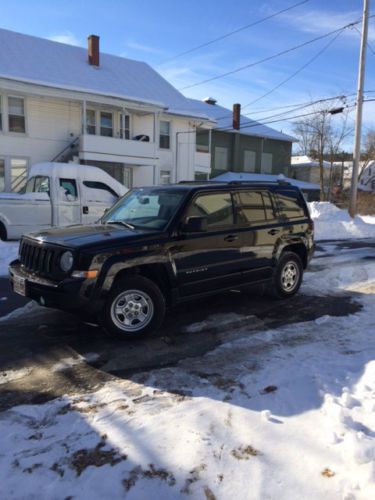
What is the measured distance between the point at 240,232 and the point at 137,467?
12.7ft

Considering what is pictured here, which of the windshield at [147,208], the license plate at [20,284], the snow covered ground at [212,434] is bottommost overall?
the snow covered ground at [212,434]

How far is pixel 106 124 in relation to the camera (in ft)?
75.4

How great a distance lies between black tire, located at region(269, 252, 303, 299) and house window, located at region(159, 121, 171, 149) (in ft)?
65.0

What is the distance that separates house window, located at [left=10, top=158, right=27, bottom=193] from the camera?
20.0m

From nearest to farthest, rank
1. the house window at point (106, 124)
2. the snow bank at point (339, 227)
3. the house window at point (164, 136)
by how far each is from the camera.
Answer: the snow bank at point (339, 227) → the house window at point (106, 124) → the house window at point (164, 136)

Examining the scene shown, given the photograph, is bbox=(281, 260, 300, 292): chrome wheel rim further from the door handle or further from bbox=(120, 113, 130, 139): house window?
bbox=(120, 113, 130, 139): house window

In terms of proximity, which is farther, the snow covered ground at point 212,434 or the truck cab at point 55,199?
the truck cab at point 55,199

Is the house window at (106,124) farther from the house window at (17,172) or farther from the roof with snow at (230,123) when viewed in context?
the roof with snow at (230,123)

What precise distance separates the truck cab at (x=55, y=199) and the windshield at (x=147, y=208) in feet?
23.5

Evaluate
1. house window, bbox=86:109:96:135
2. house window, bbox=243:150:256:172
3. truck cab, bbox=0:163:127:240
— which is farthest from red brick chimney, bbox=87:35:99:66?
house window, bbox=243:150:256:172

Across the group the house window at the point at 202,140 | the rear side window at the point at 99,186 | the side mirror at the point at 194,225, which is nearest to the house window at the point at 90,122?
the rear side window at the point at 99,186

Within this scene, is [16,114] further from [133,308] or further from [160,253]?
[133,308]

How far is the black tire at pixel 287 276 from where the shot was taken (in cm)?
688

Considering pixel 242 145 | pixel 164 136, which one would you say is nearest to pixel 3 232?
pixel 164 136
